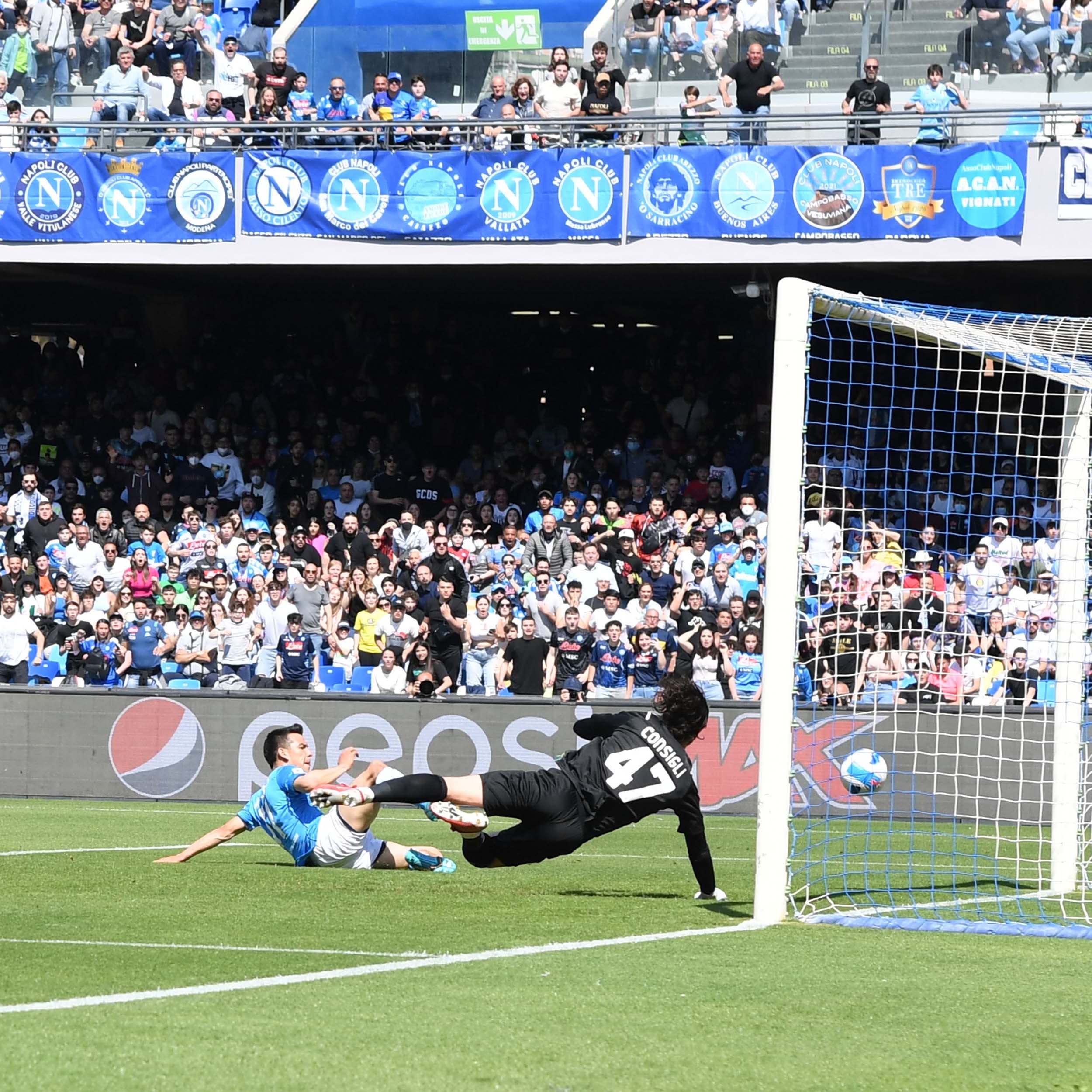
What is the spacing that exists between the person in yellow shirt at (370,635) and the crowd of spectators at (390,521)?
0.08 ft

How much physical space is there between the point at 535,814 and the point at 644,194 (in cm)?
1480

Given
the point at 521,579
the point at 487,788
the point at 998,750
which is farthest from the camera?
the point at 521,579

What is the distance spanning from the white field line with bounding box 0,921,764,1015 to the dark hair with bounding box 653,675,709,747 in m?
1.15

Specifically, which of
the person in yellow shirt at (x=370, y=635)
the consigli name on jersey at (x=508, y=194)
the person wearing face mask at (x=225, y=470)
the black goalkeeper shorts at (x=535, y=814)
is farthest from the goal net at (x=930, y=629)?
the person wearing face mask at (x=225, y=470)

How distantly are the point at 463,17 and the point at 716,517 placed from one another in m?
7.71

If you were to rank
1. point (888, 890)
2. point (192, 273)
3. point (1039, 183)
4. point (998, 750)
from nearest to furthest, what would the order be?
point (888, 890) < point (998, 750) < point (1039, 183) < point (192, 273)

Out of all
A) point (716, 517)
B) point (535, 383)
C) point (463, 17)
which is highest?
point (463, 17)

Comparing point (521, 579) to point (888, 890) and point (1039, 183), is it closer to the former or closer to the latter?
point (1039, 183)

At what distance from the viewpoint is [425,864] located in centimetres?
1126

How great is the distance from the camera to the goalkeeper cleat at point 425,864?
11234 millimetres

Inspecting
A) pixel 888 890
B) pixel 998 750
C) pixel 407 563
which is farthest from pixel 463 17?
pixel 888 890

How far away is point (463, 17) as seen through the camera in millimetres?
23766

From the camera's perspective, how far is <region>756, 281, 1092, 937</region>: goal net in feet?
29.7

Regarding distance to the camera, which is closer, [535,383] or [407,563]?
[407,563]
